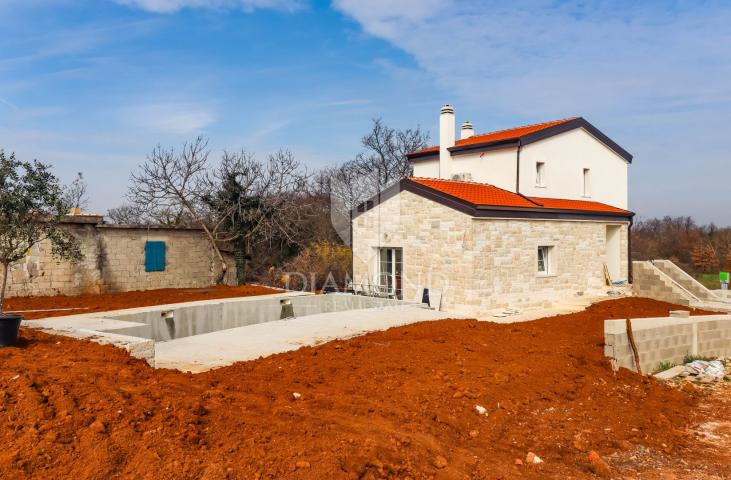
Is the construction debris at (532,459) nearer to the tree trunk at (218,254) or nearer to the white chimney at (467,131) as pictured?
the tree trunk at (218,254)

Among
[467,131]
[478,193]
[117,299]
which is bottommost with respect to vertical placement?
[117,299]

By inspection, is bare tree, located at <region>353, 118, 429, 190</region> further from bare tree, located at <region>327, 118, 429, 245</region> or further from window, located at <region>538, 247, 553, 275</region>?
window, located at <region>538, 247, 553, 275</region>

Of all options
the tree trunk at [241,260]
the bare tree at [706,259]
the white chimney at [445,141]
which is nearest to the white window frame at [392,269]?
the white chimney at [445,141]

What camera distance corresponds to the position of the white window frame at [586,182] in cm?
1858

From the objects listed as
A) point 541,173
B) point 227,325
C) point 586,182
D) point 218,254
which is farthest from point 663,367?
point 218,254

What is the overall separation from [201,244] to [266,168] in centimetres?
429

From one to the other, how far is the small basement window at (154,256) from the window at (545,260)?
1157cm

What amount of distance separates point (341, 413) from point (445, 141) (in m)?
14.6

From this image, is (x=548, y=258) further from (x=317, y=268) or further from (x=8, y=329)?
(x=8, y=329)

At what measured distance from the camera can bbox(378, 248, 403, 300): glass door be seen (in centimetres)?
1597

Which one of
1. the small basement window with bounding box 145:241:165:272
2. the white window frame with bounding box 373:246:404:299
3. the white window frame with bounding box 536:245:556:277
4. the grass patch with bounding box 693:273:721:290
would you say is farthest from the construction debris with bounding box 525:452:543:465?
the grass patch with bounding box 693:273:721:290

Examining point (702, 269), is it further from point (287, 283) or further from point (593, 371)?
point (593, 371)

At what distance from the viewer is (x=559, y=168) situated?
695 inches

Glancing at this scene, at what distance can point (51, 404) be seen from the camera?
14.1 ft
